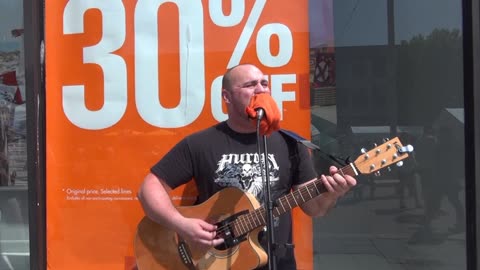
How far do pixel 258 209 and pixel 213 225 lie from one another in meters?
0.24

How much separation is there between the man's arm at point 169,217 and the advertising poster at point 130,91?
72 cm

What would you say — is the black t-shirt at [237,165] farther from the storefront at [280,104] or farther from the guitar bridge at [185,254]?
the storefront at [280,104]

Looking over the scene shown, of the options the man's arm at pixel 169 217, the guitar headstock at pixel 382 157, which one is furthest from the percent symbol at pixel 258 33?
the guitar headstock at pixel 382 157

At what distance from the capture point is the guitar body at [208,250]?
2.63 m

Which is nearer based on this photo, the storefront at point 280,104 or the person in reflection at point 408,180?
the storefront at point 280,104

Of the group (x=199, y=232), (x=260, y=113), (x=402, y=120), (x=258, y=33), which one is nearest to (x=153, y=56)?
(x=258, y=33)

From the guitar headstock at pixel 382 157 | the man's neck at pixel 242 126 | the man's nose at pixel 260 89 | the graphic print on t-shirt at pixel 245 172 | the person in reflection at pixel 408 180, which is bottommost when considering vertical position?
the person in reflection at pixel 408 180

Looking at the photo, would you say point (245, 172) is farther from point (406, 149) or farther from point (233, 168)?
point (406, 149)

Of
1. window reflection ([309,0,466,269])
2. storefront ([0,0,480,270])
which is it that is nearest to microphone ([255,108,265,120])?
storefront ([0,0,480,270])

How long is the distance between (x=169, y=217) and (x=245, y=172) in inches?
15.7

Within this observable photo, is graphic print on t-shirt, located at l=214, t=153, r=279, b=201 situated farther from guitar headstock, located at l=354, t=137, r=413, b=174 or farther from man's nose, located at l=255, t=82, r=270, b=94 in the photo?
guitar headstock, located at l=354, t=137, r=413, b=174

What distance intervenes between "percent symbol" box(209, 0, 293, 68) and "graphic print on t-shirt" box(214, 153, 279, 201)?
83cm

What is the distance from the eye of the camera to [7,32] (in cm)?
387

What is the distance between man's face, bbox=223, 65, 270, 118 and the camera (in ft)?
8.72
